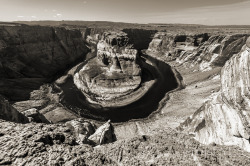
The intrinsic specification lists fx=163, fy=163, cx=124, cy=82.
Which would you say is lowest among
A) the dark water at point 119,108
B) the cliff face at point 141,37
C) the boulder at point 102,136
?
the dark water at point 119,108

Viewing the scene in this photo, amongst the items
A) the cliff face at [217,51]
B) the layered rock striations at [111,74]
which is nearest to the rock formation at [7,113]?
the layered rock striations at [111,74]

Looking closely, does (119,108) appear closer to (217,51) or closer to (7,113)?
(7,113)

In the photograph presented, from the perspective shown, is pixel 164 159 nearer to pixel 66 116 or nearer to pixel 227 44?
pixel 66 116

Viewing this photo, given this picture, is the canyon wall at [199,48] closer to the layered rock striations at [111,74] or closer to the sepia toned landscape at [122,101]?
the sepia toned landscape at [122,101]

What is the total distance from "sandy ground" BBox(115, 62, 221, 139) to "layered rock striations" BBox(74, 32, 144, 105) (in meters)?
16.7

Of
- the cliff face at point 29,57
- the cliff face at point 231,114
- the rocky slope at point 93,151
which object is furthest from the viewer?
the cliff face at point 29,57

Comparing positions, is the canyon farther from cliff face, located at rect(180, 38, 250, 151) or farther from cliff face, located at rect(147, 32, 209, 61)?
cliff face, located at rect(147, 32, 209, 61)

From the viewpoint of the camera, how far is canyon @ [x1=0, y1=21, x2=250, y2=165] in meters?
13.4


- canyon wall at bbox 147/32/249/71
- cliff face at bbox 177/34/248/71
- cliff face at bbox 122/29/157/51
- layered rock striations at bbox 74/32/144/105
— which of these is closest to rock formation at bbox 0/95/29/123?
layered rock striations at bbox 74/32/144/105

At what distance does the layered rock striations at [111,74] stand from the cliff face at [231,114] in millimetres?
34371

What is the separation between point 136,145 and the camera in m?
15.7

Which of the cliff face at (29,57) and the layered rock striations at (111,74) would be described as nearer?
the cliff face at (29,57)

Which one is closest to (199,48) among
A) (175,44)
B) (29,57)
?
(175,44)

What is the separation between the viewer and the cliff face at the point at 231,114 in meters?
23.2
